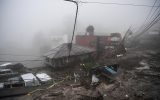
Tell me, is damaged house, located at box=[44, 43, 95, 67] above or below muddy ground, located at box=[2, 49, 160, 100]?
above

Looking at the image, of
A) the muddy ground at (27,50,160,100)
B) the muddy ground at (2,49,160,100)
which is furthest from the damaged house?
the muddy ground at (27,50,160,100)

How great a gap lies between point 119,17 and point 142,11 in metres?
21.8

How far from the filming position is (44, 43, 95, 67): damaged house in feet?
96.7

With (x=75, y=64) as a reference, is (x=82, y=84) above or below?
below

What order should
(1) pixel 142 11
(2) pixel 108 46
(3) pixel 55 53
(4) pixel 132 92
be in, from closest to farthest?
1. (4) pixel 132 92
2. (3) pixel 55 53
3. (2) pixel 108 46
4. (1) pixel 142 11

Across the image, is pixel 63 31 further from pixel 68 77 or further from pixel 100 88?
pixel 100 88

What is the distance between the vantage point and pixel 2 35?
101188mm

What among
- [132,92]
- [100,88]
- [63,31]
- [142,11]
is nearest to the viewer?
[132,92]

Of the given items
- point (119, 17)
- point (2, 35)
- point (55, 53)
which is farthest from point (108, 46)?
point (2, 35)

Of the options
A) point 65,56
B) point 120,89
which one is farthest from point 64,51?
point 120,89

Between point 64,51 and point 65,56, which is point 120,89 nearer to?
point 65,56

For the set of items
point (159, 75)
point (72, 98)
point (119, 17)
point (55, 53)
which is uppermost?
point (119, 17)

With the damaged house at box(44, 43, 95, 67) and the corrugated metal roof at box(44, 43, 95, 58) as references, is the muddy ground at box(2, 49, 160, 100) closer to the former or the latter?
the damaged house at box(44, 43, 95, 67)

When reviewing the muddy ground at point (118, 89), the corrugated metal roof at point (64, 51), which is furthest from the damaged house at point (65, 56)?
the muddy ground at point (118, 89)
